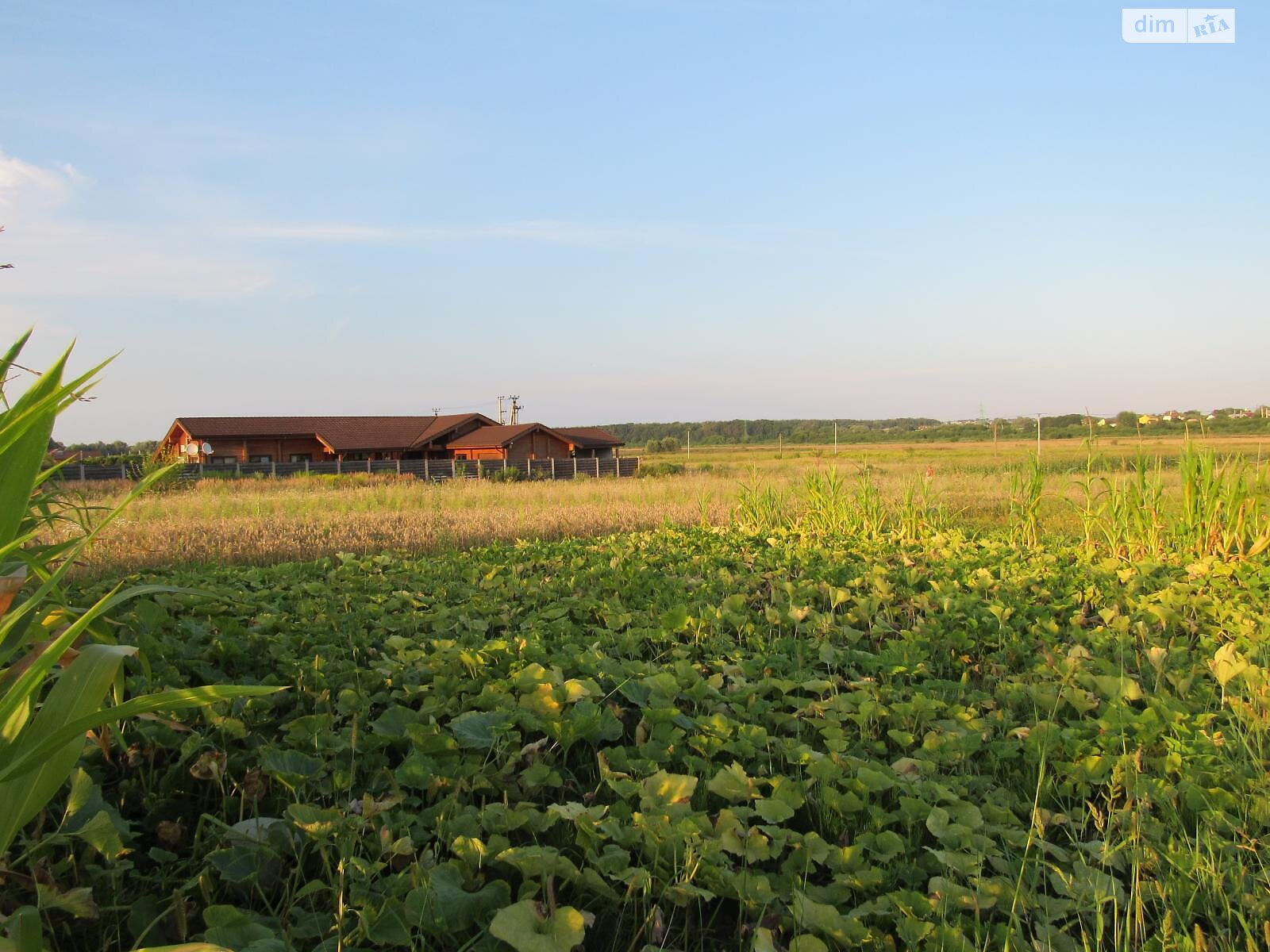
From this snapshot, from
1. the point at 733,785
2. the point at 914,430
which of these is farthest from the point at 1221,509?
the point at 914,430

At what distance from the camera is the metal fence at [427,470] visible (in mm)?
24891

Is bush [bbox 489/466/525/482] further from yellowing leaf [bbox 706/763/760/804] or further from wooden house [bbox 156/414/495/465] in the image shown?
yellowing leaf [bbox 706/763/760/804]

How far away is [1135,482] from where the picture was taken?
6.35 metres

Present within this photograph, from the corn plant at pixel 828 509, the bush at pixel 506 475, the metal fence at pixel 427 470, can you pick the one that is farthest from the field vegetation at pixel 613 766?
the bush at pixel 506 475

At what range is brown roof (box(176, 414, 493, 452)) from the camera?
102 ft

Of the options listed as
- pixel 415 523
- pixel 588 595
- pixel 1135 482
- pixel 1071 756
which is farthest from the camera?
pixel 415 523

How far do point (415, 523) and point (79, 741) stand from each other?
29.2 feet

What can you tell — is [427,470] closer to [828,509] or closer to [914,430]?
[828,509]

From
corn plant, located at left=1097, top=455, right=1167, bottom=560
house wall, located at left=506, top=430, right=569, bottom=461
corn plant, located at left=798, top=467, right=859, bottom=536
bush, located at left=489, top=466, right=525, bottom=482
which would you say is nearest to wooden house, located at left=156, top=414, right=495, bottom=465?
house wall, located at left=506, top=430, right=569, bottom=461

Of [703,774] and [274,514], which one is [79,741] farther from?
[274,514]

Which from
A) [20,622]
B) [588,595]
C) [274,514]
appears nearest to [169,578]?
[588,595]

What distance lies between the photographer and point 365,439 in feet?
112

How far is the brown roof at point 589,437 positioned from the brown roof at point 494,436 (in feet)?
6.14

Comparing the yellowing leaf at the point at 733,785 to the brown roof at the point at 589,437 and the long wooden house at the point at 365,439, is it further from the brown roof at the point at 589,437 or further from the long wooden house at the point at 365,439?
the brown roof at the point at 589,437
